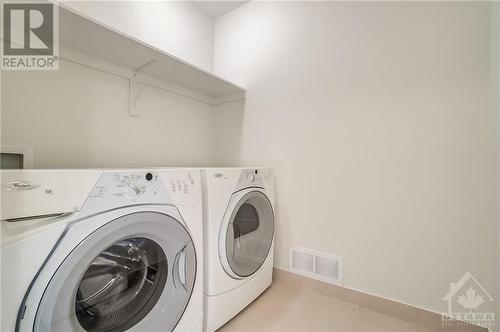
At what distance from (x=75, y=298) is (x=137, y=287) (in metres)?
0.24

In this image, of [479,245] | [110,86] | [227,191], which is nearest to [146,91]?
[110,86]

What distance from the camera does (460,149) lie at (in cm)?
108

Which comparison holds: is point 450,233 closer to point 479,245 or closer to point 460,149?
point 479,245

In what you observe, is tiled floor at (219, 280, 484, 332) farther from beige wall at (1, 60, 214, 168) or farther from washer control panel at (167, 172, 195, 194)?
beige wall at (1, 60, 214, 168)

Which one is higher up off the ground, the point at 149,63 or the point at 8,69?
the point at 149,63

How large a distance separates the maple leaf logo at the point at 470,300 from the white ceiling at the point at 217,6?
2.59 m

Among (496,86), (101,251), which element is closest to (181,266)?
(101,251)

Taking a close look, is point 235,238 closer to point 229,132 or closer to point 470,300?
point 229,132

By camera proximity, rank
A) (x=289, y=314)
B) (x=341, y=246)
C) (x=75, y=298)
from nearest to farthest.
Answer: (x=75, y=298) → (x=289, y=314) → (x=341, y=246)

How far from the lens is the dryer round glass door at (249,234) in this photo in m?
1.17

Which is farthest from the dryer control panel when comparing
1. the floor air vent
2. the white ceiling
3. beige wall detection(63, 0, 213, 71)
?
the white ceiling

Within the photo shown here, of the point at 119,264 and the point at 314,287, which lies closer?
the point at 119,264

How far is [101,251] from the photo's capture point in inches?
26.9

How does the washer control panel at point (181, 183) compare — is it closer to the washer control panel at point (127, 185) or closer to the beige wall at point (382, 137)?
the washer control panel at point (127, 185)
